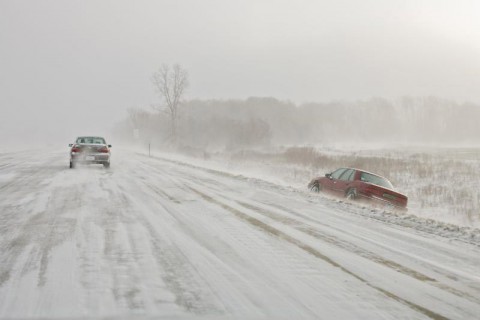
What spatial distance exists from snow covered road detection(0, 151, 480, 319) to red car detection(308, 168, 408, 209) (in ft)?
12.2

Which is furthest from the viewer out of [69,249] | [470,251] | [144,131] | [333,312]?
[144,131]

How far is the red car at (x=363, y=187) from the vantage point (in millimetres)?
12656

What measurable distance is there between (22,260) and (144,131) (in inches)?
4717

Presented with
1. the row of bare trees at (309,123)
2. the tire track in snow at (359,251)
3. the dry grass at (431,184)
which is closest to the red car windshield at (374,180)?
the dry grass at (431,184)

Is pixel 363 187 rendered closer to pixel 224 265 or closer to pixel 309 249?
pixel 309 249

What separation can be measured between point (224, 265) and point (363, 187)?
29.1 ft

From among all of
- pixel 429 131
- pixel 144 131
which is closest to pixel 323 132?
pixel 429 131

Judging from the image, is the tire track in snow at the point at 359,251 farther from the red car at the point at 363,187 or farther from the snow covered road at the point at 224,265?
the red car at the point at 363,187

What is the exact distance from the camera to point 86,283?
4.25 metres

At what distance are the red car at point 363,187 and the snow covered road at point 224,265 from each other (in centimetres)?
372

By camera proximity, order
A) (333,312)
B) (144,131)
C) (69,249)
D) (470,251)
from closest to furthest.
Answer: (333,312)
(69,249)
(470,251)
(144,131)

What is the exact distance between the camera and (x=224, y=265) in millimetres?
4988

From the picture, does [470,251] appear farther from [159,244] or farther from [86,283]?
[86,283]

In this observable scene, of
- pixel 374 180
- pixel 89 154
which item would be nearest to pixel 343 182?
pixel 374 180
